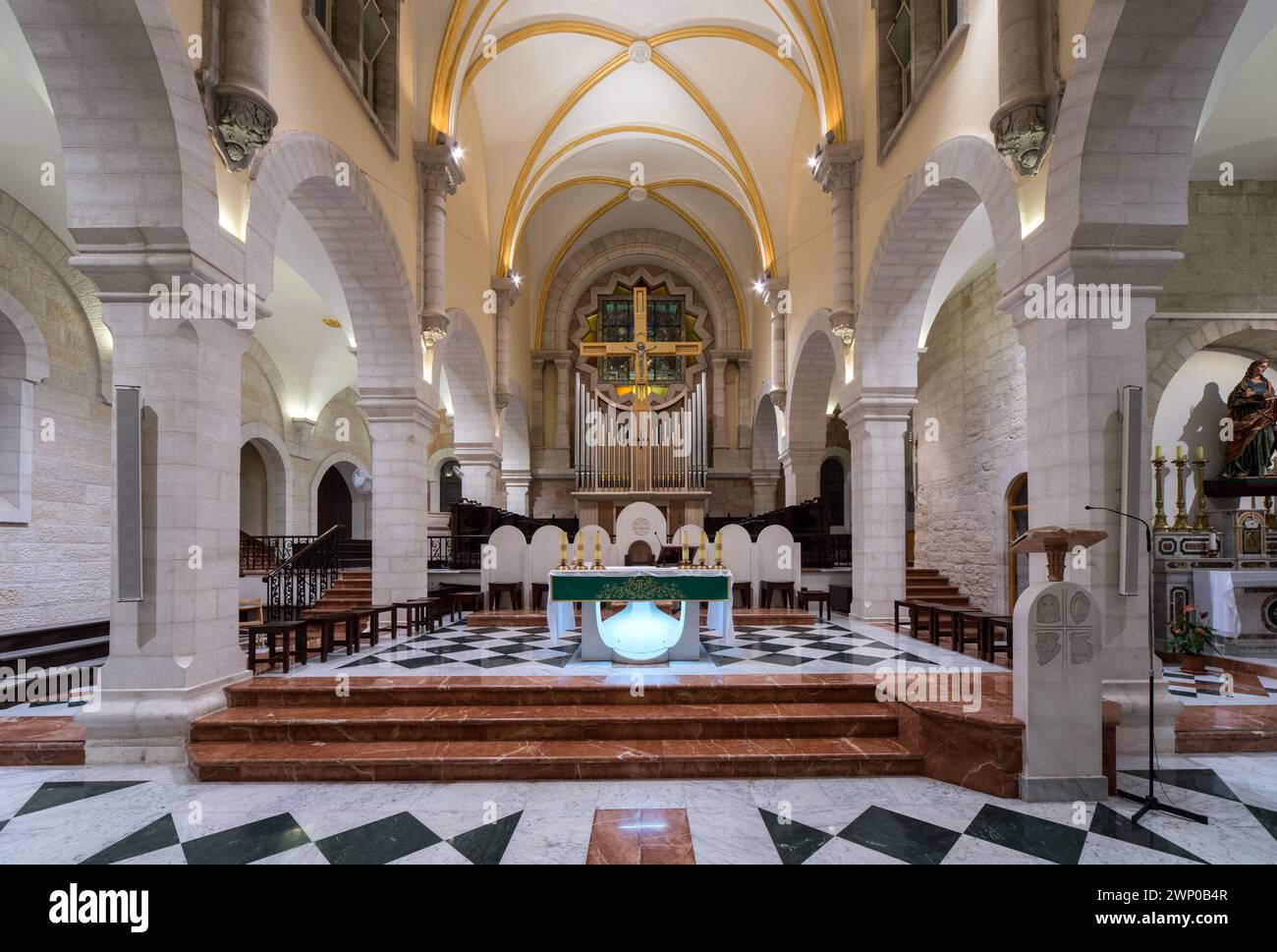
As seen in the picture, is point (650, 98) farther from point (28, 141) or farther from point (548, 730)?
point (548, 730)

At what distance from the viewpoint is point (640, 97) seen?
41.8 ft

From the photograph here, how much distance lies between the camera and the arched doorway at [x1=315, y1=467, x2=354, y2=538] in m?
→ 19.1

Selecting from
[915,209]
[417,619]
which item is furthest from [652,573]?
[915,209]

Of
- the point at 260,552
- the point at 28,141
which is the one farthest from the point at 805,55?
the point at 260,552

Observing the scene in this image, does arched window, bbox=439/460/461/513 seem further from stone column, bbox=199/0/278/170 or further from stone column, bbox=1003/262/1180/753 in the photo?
stone column, bbox=1003/262/1180/753

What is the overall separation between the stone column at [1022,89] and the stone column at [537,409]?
14.5 m

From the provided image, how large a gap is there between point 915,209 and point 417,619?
7.18 m

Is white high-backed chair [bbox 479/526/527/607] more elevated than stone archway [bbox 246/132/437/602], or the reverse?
stone archway [bbox 246/132/437/602]

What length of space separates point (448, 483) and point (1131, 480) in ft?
56.0

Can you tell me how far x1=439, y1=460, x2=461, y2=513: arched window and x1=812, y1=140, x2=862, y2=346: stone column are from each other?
12.7m

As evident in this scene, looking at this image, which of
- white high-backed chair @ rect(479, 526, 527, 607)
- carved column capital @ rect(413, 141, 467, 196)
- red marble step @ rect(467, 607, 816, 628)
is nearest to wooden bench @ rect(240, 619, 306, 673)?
red marble step @ rect(467, 607, 816, 628)

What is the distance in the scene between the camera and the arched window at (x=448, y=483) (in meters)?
18.8

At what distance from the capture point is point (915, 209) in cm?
702

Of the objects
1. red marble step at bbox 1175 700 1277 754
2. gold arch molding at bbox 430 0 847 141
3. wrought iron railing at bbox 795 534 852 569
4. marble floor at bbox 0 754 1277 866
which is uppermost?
gold arch molding at bbox 430 0 847 141
